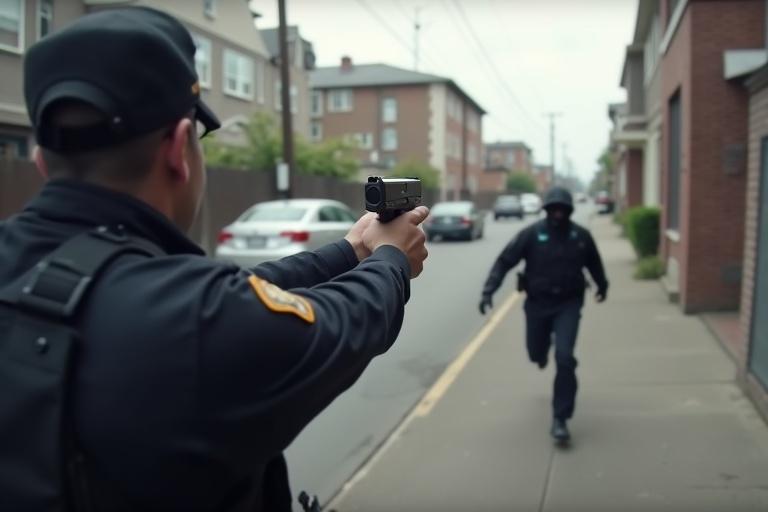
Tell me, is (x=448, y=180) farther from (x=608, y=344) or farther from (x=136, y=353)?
(x=136, y=353)

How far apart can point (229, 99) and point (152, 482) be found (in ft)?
88.2

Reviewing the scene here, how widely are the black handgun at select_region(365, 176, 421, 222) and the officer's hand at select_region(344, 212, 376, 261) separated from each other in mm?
133

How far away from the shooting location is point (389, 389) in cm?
703

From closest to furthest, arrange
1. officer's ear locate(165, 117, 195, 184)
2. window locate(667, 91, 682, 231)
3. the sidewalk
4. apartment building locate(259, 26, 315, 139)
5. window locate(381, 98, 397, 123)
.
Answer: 1. officer's ear locate(165, 117, 195, 184)
2. the sidewalk
3. window locate(667, 91, 682, 231)
4. apartment building locate(259, 26, 315, 139)
5. window locate(381, 98, 397, 123)

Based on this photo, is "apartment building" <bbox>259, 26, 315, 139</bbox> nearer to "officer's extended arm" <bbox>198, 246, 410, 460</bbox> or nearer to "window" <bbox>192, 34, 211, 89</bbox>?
"window" <bbox>192, 34, 211, 89</bbox>

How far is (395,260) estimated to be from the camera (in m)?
1.60

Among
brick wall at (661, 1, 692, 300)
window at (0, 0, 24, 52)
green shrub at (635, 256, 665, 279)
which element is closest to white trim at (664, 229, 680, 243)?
brick wall at (661, 1, 692, 300)

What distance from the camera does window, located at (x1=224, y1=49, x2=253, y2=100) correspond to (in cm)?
2678

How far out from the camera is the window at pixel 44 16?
51.0 feet

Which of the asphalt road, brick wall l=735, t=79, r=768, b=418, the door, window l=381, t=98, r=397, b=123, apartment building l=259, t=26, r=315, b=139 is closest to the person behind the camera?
the asphalt road

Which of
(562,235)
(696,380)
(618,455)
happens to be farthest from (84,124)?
(696,380)

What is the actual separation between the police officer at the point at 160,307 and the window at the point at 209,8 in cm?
2567

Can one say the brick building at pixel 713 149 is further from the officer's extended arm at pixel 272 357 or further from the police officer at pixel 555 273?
the officer's extended arm at pixel 272 357

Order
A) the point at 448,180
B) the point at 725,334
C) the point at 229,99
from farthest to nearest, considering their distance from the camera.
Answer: the point at 448,180
the point at 229,99
the point at 725,334
